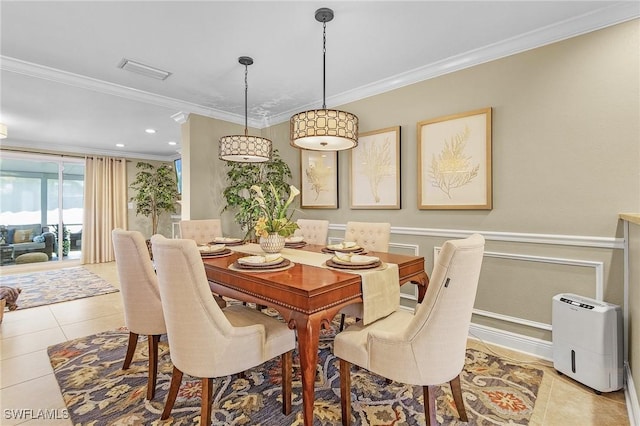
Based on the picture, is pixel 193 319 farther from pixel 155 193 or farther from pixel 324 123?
pixel 155 193

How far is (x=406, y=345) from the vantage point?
133 cm

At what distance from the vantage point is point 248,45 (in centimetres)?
258

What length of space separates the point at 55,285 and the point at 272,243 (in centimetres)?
465

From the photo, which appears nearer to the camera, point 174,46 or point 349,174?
point 174,46

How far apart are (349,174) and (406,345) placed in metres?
2.61

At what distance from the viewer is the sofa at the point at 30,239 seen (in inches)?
233

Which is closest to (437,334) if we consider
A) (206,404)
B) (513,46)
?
(206,404)

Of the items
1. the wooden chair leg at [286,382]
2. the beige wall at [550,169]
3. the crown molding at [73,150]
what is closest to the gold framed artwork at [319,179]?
the beige wall at [550,169]

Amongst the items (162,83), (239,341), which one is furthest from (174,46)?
(239,341)

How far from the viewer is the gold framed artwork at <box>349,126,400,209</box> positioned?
327 centimetres

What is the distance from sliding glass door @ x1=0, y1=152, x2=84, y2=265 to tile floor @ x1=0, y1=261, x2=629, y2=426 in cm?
347

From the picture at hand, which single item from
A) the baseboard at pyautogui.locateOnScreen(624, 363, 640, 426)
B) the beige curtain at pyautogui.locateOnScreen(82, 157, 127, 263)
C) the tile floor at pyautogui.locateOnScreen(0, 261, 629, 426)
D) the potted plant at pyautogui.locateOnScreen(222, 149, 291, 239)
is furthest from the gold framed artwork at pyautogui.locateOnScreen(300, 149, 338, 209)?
the beige curtain at pyautogui.locateOnScreen(82, 157, 127, 263)

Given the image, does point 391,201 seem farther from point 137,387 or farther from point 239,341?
point 137,387

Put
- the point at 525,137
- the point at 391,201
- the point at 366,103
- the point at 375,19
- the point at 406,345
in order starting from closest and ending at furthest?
the point at 406,345, the point at 375,19, the point at 525,137, the point at 391,201, the point at 366,103
